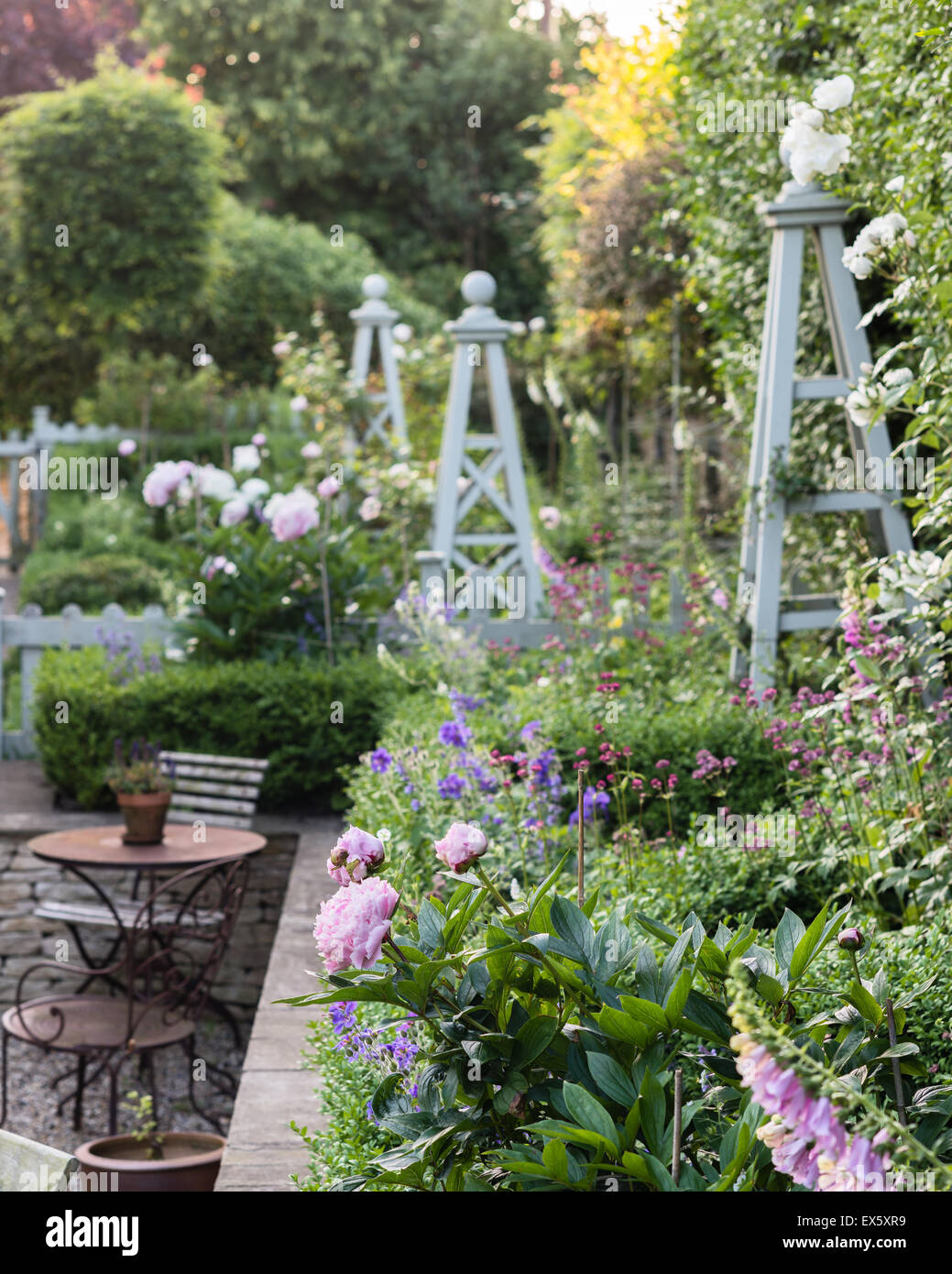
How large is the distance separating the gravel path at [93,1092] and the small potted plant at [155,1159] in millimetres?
639

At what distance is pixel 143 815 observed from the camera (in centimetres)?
429

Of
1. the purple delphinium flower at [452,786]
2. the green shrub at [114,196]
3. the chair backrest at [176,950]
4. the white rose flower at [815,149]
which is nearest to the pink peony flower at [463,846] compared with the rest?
the purple delphinium flower at [452,786]

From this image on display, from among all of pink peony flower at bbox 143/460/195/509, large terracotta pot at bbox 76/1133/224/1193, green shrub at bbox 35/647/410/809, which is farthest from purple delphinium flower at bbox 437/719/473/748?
pink peony flower at bbox 143/460/195/509

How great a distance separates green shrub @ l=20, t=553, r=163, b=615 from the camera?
9242 mm

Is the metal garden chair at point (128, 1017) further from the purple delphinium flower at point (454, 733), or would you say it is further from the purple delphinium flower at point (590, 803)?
the purple delphinium flower at point (590, 803)

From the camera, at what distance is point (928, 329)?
10.4 feet

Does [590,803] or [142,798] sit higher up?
[590,803]

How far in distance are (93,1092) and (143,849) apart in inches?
34.6

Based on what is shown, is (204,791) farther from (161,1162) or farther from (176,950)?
(161,1162)

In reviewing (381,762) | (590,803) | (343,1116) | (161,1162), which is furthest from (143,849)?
(343,1116)

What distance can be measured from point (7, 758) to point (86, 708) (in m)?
1.44

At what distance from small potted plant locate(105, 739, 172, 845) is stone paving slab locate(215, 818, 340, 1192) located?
536mm

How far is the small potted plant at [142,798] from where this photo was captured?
14.0ft

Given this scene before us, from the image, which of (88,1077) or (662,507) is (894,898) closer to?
(88,1077)
